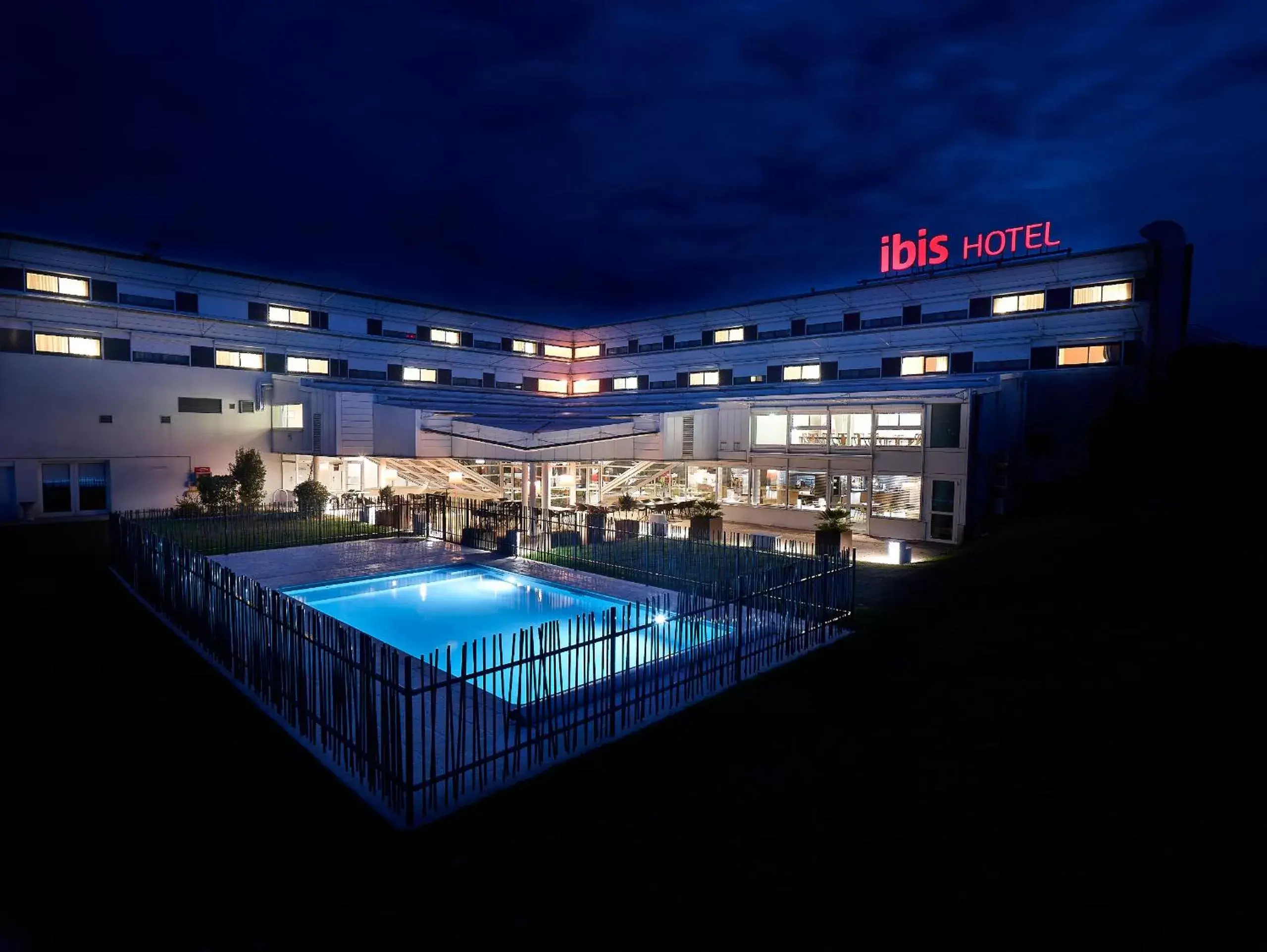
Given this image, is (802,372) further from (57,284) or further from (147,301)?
(57,284)

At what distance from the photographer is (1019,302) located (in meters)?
33.7

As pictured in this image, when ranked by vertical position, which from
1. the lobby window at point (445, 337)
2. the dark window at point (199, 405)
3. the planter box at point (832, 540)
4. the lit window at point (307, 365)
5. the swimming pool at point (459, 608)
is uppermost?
the lobby window at point (445, 337)

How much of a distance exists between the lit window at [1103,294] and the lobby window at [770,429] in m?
15.6

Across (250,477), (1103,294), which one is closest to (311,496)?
(250,477)

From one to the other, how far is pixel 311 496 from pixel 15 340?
14.1 meters

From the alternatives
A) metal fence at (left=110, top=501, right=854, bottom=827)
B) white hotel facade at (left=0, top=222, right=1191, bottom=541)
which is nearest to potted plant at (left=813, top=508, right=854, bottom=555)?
white hotel facade at (left=0, top=222, right=1191, bottom=541)

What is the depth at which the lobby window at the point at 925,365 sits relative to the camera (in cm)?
3562

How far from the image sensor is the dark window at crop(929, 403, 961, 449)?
24.9 m

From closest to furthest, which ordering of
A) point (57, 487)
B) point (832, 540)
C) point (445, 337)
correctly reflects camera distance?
point (832, 540), point (57, 487), point (445, 337)

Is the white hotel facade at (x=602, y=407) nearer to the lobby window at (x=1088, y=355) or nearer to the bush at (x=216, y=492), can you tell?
the lobby window at (x=1088, y=355)

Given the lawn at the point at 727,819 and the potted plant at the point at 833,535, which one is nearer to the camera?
the lawn at the point at 727,819

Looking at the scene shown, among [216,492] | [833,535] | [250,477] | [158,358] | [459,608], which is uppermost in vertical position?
[158,358]

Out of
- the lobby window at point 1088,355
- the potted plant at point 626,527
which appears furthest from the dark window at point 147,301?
the lobby window at point 1088,355

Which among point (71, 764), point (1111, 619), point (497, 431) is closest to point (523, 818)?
point (71, 764)
